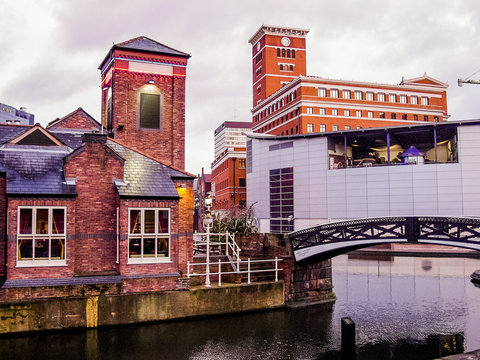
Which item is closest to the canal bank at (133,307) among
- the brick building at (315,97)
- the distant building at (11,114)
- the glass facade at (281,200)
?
the glass facade at (281,200)

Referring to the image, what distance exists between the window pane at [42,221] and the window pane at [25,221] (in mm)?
305

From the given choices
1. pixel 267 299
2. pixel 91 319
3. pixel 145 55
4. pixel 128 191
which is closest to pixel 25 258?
pixel 91 319

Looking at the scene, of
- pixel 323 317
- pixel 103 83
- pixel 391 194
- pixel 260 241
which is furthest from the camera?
pixel 391 194

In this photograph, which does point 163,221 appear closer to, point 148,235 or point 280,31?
point 148,235

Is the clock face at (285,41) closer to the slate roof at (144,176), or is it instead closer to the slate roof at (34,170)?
the slate roof at (144,176)

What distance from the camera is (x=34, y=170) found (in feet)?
59.6

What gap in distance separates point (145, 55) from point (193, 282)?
38.3 ft

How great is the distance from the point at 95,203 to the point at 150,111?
23.3 feet

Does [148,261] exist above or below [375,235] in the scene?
below

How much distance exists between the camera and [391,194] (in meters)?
47.5

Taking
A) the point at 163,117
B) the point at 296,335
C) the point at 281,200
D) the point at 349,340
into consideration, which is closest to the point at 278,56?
the point at 281,200

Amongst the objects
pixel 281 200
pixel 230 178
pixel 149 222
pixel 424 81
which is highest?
pixel 424 81

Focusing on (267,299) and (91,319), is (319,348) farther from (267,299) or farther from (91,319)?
(91,319)

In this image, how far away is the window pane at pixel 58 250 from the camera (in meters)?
17.6
